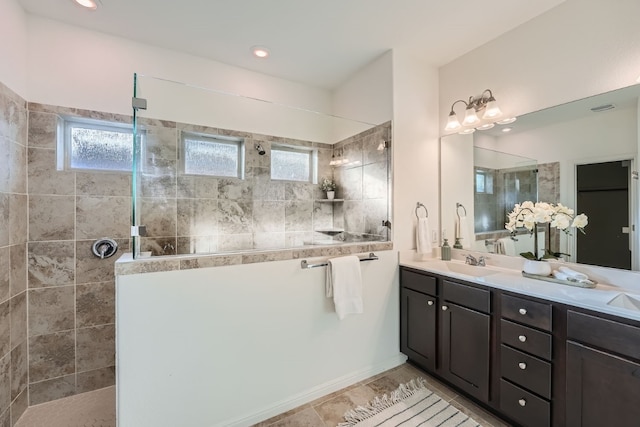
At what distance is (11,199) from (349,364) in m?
2.63

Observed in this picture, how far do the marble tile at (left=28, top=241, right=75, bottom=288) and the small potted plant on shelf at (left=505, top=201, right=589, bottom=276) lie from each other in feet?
11.2

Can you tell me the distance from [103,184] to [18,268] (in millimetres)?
760

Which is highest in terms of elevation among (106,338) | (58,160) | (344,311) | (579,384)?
(58,160)

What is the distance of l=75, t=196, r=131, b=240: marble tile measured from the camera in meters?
2.07

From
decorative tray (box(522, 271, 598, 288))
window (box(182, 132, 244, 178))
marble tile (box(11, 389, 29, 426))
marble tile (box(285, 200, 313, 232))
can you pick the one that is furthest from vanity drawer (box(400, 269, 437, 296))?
marble tile (box(11, 389, 29, 426))

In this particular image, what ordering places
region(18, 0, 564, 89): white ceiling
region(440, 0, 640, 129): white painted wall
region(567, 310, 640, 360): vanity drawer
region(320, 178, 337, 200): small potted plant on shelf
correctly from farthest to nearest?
region(320, 178, 337, 200): small potted plant on shelf
region(18, 0, 564, 89): white ceiling
region(440, 0, 640, 129): white painted wall
region(567, 310, 640, 360): vanity drawer

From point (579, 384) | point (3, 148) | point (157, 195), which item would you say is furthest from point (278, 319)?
point (3, 148)

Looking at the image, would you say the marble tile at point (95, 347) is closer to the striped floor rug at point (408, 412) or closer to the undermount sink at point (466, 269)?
the striped floor rug at point (408, 412)

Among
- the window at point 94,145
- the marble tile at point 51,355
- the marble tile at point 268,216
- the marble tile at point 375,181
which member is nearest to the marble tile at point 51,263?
the marble tile at point 51,355

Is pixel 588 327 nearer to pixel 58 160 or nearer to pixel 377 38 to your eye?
pixel 377 38

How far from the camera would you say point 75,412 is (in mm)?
1869

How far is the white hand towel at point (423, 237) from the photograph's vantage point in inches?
96.2

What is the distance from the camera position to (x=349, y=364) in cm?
213

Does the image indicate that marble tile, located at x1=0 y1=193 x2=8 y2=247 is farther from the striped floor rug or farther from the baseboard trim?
the striped floor rug
